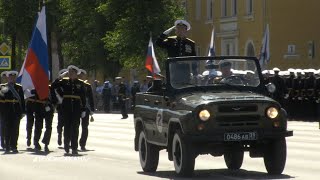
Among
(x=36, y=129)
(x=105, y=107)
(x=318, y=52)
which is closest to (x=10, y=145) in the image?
(x=36, y=129)

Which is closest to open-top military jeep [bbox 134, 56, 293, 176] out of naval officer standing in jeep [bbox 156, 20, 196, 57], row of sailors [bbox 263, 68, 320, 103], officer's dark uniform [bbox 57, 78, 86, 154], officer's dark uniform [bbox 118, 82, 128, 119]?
naval officer standing in jeep [bbox 156, 20, 196, 57]

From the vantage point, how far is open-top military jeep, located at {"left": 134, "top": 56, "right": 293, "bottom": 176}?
599 inches

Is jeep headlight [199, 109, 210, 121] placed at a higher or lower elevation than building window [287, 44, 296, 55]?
lower

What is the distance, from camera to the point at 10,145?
82.9ft

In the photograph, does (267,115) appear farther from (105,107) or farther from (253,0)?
(253,0)

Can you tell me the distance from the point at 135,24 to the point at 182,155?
50003mm

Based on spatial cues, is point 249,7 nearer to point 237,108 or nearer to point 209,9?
point 209,9

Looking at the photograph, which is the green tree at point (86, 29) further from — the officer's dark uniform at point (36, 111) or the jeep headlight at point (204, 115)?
the jeep headlight at point (204, 115)

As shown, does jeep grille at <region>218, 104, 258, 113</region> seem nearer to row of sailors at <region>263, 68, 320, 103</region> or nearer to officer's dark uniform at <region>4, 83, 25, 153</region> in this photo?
officer's dark uniform at <region>4, 83, 25, 153</region>

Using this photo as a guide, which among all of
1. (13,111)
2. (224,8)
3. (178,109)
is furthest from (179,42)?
(224,8)

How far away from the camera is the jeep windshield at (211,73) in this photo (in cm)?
1656

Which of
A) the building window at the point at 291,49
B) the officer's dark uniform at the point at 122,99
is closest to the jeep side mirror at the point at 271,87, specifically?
the officer's dark uniform at the point at 122,99

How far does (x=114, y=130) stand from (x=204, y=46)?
3732 cm

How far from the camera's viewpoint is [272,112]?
15.4 meters
